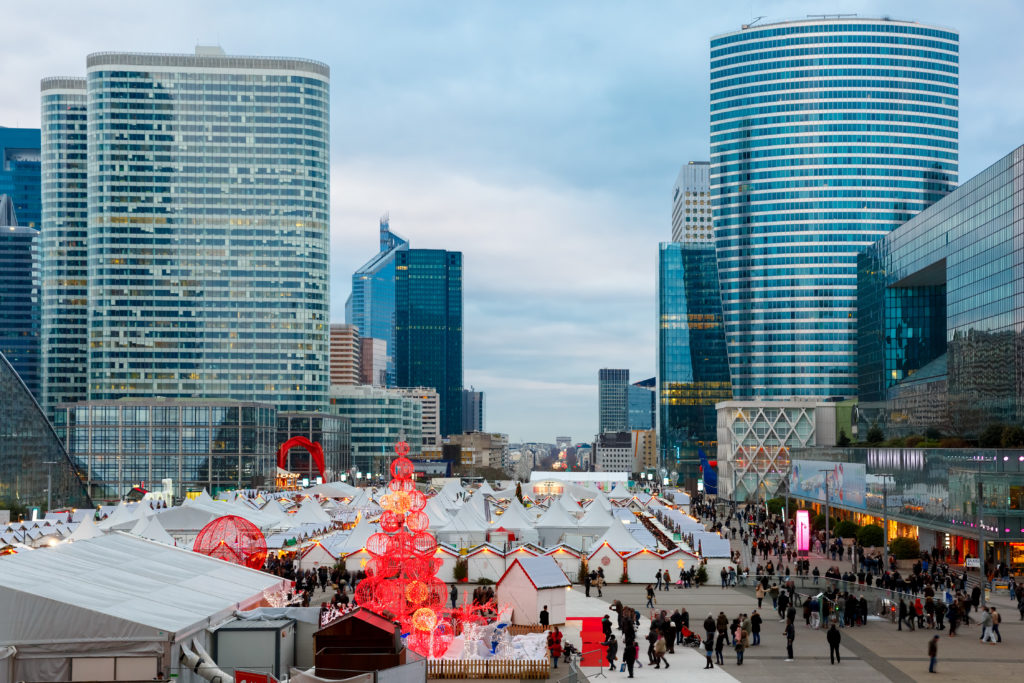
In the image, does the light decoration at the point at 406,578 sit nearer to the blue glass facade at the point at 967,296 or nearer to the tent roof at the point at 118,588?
the tent roof at the point at 118,588

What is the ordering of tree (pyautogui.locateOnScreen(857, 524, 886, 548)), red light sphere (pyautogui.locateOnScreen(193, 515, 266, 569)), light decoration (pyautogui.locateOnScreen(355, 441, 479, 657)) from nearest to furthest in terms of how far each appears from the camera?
1. light decoration (pyautogui.locateOnScreen(355, 441, 479, 657))
2. red light sphere (pyautogui.locateOnScreen(193, 515, 266, 569))
3. tree (pyautogui.locateOnScreen(857, 524, 886, 548))

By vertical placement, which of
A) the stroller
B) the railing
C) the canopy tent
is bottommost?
the stroller

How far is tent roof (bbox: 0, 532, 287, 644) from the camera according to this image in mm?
22406

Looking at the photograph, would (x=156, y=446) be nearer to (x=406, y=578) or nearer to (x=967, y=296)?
(x=967, y=296)

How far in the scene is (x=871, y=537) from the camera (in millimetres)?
67250

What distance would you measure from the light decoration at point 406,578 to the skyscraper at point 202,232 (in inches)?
6537

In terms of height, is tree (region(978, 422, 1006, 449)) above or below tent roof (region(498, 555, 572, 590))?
above

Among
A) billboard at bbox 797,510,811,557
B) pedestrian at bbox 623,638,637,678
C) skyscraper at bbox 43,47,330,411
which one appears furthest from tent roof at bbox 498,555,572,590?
skyscraper at bbox 43,47,330,411

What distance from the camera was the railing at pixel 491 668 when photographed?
30234 millimetres

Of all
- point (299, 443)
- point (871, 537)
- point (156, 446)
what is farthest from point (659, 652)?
point (156, 446)

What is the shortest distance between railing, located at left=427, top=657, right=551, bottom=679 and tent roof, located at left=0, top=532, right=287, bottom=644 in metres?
5.52

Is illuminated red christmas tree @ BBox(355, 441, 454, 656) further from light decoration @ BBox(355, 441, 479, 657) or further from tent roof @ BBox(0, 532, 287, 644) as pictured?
tent roof @ BBox(0, 532, 287, 644)

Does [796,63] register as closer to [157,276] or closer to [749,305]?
[749,305]

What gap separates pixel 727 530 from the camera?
280 ft
